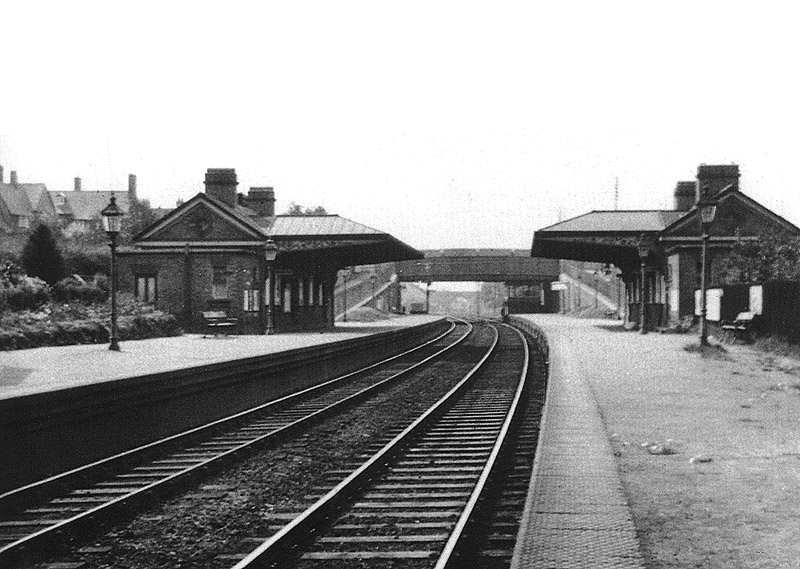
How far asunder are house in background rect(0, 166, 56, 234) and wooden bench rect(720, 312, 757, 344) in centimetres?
7268

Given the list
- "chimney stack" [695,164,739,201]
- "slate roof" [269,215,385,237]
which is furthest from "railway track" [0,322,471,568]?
"chimney stack" [695,164,739,201]

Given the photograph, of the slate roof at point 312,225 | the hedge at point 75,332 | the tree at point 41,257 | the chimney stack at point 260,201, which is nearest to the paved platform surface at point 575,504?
the hedge at point 75,332

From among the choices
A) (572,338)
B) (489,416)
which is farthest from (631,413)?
(572,338)

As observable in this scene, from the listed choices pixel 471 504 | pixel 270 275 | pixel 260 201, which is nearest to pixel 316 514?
pixel 471 504

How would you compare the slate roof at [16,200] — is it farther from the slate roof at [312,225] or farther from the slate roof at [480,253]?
the slate roof at [312,225]

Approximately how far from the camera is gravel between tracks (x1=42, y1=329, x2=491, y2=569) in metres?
6.36

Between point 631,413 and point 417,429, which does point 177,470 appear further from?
point 631,413

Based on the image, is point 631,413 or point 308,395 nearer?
point 631,413

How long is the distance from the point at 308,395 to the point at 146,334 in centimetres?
1461

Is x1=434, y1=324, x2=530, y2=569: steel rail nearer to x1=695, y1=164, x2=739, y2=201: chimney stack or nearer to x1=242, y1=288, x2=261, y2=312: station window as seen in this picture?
x1=242, y1=288, x2=261, y2=312: station window

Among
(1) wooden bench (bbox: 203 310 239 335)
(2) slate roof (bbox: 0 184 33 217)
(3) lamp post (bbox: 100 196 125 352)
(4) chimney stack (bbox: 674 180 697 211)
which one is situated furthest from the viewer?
(2) slate roof (bbox: 0 184 33 217)

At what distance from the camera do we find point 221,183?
1565 inches

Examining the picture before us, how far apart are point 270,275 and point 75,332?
12.6m

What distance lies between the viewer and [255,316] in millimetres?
35875
